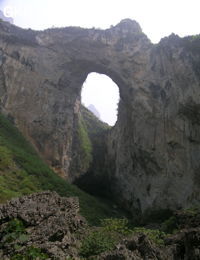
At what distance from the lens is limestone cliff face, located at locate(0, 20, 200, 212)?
30281 millimetres

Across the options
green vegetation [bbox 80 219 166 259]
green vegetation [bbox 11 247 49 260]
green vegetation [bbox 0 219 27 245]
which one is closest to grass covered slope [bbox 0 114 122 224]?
green vegetation [bbox 0 219 27 245]

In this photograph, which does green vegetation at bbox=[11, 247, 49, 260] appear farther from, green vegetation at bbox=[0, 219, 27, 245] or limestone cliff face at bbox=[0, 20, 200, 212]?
limestone cliff face at bbox=[0, 20, 200, 212]

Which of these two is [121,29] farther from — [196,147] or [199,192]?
[199,192]

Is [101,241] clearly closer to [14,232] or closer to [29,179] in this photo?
[14,232]

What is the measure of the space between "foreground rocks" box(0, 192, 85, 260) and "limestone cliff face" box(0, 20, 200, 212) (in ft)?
55.4

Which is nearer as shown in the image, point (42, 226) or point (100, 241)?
point (100, 241)

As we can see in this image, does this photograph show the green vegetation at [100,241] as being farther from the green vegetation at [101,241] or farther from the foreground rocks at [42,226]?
the foreground rocks at [42,226]

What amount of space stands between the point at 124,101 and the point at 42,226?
32097 millimetres

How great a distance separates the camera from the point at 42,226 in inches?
473

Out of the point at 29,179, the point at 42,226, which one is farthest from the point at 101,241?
the point at 29,179

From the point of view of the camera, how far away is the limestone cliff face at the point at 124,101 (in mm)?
30281

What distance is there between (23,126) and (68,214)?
29.0 m

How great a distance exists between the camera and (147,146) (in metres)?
34.9

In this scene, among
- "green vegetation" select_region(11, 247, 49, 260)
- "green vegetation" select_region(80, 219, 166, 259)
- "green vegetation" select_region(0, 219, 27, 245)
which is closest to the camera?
"green vegetation" select_region(11, 247, 49, 260)
